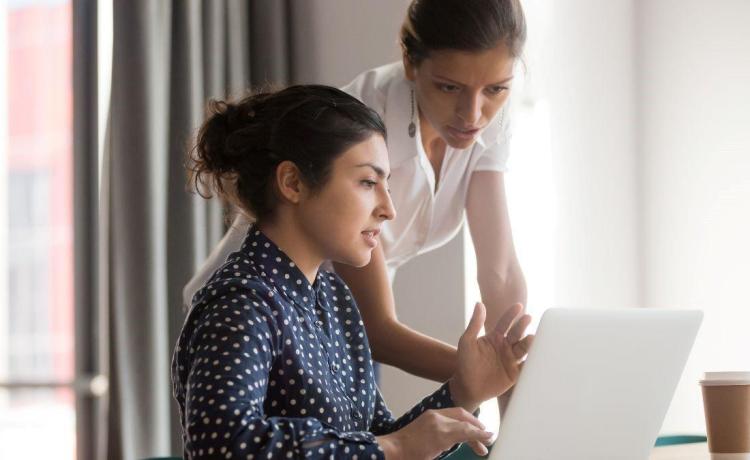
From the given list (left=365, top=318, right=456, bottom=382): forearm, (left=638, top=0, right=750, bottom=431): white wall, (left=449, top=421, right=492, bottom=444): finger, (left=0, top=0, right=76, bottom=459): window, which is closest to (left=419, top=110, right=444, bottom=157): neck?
(left=365, top=318, right=456, bottom=382): forearm

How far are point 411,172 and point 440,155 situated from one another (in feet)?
0.26

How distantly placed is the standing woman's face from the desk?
1.92ft

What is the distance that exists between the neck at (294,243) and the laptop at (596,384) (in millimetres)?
382

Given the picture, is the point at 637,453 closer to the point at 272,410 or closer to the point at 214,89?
the point at 272,410

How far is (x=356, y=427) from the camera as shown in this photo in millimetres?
1276

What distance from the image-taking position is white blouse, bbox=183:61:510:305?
1.80 meters

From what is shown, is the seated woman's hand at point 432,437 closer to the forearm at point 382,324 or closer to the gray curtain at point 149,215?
the forearm at point 382,324

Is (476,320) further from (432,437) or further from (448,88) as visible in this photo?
(448,88)

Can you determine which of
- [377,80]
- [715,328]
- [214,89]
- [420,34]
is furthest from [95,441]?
[715,328]

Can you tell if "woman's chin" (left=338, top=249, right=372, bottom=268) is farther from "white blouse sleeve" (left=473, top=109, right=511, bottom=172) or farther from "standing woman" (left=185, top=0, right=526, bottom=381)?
"white blouse sleeve" (left=473, top=109, right=511, bottom=172)

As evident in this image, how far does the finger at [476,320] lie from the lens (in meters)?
1.22

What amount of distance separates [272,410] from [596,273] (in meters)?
2.62

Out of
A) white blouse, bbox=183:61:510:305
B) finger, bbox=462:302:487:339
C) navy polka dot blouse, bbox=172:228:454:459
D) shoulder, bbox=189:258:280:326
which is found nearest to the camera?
navy polka dot blouse, bbox=172:228:454:459

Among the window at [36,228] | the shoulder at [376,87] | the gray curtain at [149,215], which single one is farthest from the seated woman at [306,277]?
the window at [36,228]
